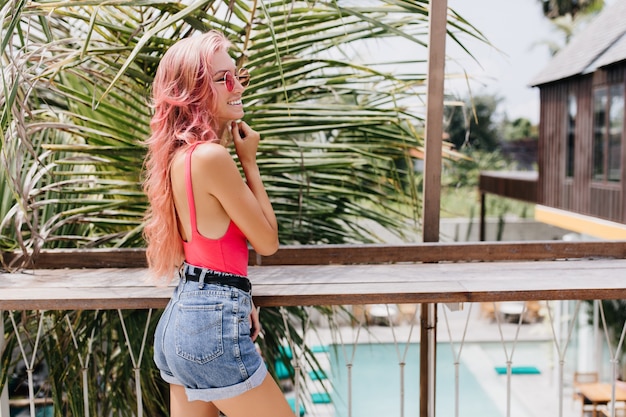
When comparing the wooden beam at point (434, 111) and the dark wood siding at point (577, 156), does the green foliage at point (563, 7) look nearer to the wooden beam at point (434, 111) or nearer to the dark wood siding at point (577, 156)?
the dark wood siding at point (577, 156)

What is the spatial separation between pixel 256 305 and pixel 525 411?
8393 mm

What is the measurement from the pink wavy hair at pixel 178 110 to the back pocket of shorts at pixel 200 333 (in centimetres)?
18

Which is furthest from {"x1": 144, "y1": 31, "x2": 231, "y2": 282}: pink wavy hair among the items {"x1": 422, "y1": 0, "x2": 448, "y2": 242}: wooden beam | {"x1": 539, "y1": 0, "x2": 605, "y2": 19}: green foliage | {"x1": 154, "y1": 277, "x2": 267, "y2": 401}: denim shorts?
{"x1": 539, "y1": 0, "x2": 605, "y2": 19}: green foliage

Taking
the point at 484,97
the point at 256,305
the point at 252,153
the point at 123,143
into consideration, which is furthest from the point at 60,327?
the point at 484,97

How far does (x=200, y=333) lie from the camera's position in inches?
49.0

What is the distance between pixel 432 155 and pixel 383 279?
46 cm

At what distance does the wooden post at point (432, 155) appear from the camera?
70.9 inches

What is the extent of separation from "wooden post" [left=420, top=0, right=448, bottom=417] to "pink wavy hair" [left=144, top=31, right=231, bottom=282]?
74cm

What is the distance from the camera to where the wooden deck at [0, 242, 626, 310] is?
4.85 ft

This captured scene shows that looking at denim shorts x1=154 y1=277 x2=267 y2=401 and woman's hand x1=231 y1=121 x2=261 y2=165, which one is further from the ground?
woman's hand x1=231 y1=121 x2=261 y2=165

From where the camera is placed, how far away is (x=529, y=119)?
27.1 metres

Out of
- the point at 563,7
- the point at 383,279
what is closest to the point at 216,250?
the point at 383,279

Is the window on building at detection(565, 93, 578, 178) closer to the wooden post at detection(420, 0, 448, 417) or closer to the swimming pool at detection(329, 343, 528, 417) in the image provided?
the swimming pool at detection(329, 343, 528, 417)

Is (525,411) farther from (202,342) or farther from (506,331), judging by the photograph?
(202,342)
